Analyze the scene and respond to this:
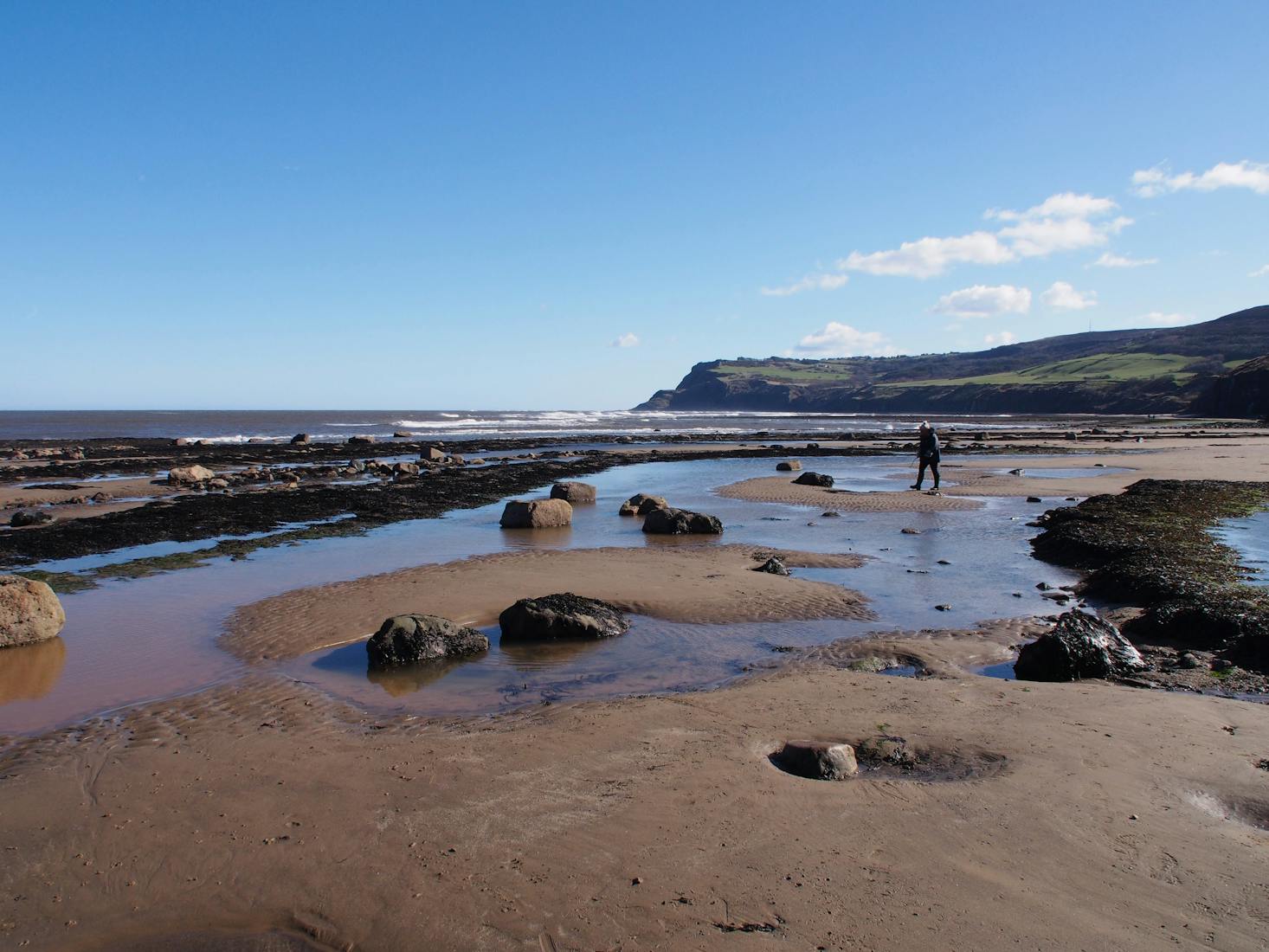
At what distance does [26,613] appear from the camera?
959 cm

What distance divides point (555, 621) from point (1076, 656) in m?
5.73

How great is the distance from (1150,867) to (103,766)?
7223 millimetres

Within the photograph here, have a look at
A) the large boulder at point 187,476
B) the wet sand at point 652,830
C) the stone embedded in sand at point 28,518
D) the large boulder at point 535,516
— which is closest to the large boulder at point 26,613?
the wet sand at point 652,830

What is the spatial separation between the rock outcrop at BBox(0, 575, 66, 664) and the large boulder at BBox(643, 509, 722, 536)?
11313 millimetres

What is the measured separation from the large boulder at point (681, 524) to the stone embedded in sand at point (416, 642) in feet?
29.8

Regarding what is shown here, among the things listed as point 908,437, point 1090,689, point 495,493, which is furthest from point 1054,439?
point 1090,689

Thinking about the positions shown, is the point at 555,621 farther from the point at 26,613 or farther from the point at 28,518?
the point at 28,518

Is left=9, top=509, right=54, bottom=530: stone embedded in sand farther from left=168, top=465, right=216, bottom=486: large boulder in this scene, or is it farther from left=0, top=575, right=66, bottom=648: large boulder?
left=0, top=575, right=66, bottom=648: large boulder

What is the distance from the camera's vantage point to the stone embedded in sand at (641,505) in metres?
20.3

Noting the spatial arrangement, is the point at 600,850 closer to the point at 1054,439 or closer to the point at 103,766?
the point at 103,766

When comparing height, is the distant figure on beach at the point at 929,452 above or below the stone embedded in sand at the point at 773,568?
above

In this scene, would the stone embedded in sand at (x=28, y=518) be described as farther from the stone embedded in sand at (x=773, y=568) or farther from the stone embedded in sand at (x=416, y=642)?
the stone embedded in sand at (x=773, y=568)

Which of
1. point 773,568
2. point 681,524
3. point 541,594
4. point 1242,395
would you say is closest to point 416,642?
point 541,594

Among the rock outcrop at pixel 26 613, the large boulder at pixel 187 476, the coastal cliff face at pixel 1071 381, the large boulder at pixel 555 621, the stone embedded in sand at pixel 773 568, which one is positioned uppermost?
the coastal cliff face at pixel 1071 381
